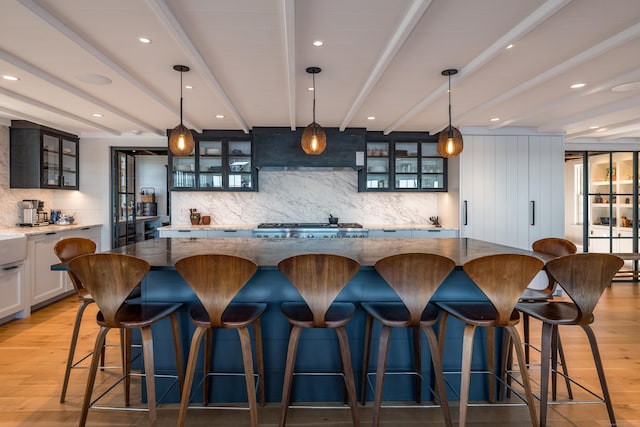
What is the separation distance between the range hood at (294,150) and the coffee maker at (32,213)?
3.10 meters

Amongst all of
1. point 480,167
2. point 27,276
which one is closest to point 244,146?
point 27,276

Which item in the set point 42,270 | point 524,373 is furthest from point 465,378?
point 42,270

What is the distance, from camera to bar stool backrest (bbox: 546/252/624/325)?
1.89 m

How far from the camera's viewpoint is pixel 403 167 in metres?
5.81

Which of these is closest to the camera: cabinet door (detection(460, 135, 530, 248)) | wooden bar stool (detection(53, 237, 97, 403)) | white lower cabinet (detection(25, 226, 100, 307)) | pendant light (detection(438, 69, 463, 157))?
wooden bar stool (detection(53, 237, 97, 403))

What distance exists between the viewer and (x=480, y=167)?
17.7 feet

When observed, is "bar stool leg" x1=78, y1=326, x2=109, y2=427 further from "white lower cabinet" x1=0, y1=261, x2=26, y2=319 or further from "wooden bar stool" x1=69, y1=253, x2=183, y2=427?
"white lower cabinet" x1=0, y1=261, x2=26, y2=319

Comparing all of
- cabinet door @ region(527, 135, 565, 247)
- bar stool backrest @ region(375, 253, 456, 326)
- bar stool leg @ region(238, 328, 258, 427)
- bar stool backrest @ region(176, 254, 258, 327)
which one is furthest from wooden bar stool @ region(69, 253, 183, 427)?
cabinet door @ region(527, 135, 565, 247)

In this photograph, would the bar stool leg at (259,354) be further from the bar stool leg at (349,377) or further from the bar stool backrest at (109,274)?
the bar stool backrest at (109,274)

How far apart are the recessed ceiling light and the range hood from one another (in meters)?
2.98

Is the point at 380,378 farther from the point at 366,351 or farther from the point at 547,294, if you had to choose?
the point at 547,294

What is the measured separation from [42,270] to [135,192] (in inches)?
112

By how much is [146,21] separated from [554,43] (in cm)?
276

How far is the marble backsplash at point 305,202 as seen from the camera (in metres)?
5.97
